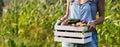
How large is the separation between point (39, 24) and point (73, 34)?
11.2 feet

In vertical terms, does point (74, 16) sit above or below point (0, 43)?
above

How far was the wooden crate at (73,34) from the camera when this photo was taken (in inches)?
94.3

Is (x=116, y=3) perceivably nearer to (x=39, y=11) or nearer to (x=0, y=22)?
(x=39, y=11)

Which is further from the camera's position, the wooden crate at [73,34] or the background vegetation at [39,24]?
the background vegetation at [39,24]

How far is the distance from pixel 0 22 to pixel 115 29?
8.94 feet

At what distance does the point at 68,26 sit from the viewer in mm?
2459

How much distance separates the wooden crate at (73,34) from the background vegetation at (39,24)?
2178mm

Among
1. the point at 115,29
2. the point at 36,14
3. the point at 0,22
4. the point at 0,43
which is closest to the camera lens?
the point at 115,29

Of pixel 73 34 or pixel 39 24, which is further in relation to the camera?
pixel 39 24

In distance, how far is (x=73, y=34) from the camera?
7.98ft

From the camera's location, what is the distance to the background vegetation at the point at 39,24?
4.70 m

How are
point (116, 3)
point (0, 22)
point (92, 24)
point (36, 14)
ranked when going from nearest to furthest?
point (92, 24), point (116, 3), point (36, 14), point (0, 22)

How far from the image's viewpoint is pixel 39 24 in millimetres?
5832

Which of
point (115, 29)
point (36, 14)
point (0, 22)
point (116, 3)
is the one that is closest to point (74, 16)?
point (115, 29)
